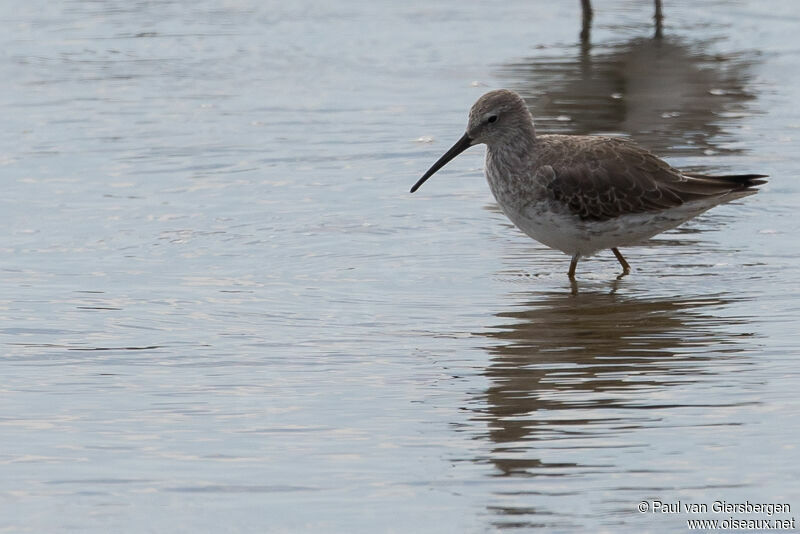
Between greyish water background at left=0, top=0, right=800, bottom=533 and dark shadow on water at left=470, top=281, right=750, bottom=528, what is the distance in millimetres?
21

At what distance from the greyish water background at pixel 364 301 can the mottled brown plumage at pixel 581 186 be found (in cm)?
35

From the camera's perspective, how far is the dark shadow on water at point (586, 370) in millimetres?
5781

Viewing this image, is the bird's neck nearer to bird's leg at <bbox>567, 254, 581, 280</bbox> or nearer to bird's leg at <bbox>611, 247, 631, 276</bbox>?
bird's leg at <bbox>567, 254, 581, 280</bbox>

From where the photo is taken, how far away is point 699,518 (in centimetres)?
510

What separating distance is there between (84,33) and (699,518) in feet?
38.8

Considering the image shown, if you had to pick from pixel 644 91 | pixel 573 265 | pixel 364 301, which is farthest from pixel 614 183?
pixel 644 91

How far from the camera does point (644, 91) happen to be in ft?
43.2

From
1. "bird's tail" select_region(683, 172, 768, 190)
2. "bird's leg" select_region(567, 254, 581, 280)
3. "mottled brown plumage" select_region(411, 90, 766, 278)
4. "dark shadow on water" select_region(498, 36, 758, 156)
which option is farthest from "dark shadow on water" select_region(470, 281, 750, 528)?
"dark shadow on water" select_region(498, 36, 758, 156)

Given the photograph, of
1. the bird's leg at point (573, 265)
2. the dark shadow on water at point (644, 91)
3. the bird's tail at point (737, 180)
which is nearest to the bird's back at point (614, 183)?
the bird's tail at point (737, 180)

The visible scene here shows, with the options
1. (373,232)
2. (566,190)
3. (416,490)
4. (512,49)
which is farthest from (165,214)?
(512,49)

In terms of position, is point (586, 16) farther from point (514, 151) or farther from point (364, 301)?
point (364, 301)

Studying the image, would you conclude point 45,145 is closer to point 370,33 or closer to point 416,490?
point 370,33

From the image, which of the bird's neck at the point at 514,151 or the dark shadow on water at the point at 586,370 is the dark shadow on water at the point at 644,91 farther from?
the dark shadow on water at the point at 586,370

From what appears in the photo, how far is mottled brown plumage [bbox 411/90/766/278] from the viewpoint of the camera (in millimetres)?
8266
